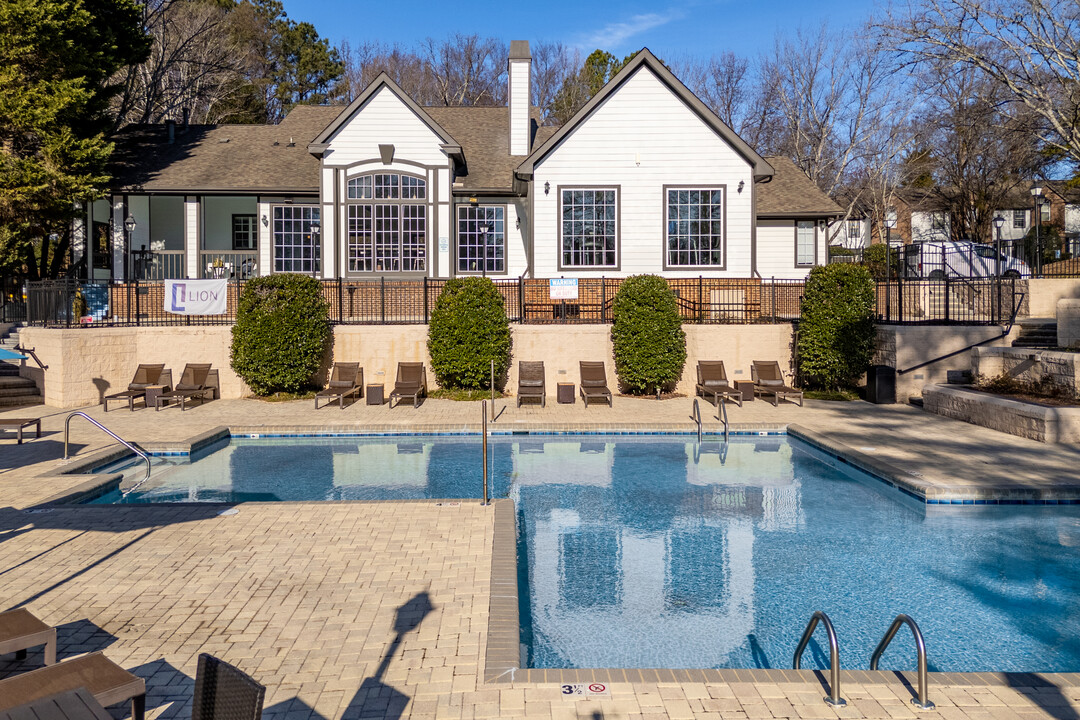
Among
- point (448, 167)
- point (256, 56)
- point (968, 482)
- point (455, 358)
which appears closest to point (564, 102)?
point (256, 56)

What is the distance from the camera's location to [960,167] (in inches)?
1681

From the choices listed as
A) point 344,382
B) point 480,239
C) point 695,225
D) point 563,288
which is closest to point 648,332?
point 563,288

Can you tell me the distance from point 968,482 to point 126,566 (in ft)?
34.7

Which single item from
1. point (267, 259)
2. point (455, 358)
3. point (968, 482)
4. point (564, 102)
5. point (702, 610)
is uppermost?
point (564, 102)

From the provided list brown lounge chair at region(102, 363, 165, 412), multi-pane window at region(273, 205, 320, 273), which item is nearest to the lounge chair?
brown lounge chair at region(102, 363, 165, 412)

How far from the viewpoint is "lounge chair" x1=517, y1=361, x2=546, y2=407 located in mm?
18531

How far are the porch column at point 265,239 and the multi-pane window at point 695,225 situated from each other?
12889 millimetres

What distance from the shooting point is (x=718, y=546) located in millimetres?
9359

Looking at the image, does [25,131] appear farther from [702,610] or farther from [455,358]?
[702,610]

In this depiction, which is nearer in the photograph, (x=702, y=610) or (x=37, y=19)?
(x=702, y=610)

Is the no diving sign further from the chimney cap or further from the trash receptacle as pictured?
the chimney cap

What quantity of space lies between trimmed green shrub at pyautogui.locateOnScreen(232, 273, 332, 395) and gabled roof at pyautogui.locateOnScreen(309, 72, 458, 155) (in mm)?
6516

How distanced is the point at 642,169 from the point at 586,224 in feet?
7.74

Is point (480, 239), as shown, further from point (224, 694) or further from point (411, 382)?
point (224, 694)
